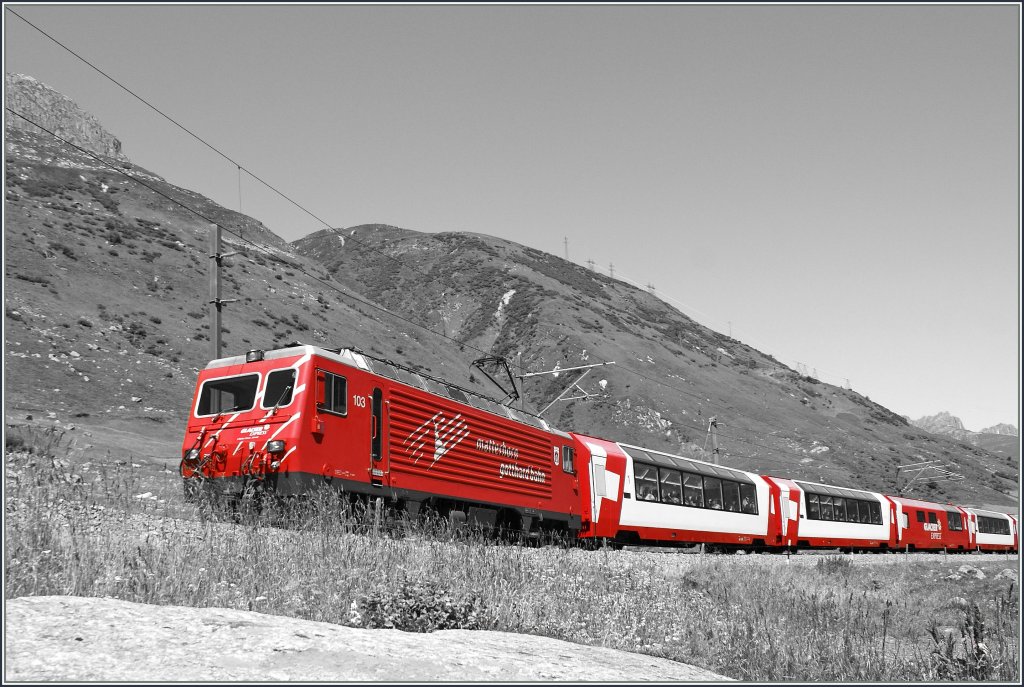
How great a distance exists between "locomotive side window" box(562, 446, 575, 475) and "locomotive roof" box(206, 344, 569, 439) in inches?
95.3

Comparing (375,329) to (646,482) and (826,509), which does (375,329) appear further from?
(646,482)

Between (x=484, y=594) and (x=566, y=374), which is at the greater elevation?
(x=566, y=374)

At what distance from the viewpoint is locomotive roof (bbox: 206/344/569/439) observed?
15039mm

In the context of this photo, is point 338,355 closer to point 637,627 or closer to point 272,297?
point 637,627

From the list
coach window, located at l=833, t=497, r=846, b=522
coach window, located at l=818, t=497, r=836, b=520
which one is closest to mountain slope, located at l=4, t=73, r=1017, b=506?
coach window, located at l=833, t=497, r=846, b=522

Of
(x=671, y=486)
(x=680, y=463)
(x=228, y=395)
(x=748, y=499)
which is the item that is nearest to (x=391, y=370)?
(x=228, y=395)

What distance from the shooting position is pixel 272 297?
237 ft

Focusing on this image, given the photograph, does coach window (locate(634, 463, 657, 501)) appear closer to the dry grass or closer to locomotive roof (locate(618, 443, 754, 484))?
locomotive roof (locate(618, 443, 754, 484))

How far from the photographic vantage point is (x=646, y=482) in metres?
26.3

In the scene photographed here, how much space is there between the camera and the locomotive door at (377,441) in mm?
15414

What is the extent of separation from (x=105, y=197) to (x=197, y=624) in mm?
84808

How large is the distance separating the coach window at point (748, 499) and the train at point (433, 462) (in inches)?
2.8

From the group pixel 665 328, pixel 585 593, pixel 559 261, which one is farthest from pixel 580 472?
pixel 559 261

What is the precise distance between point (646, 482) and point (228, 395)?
14.5m
